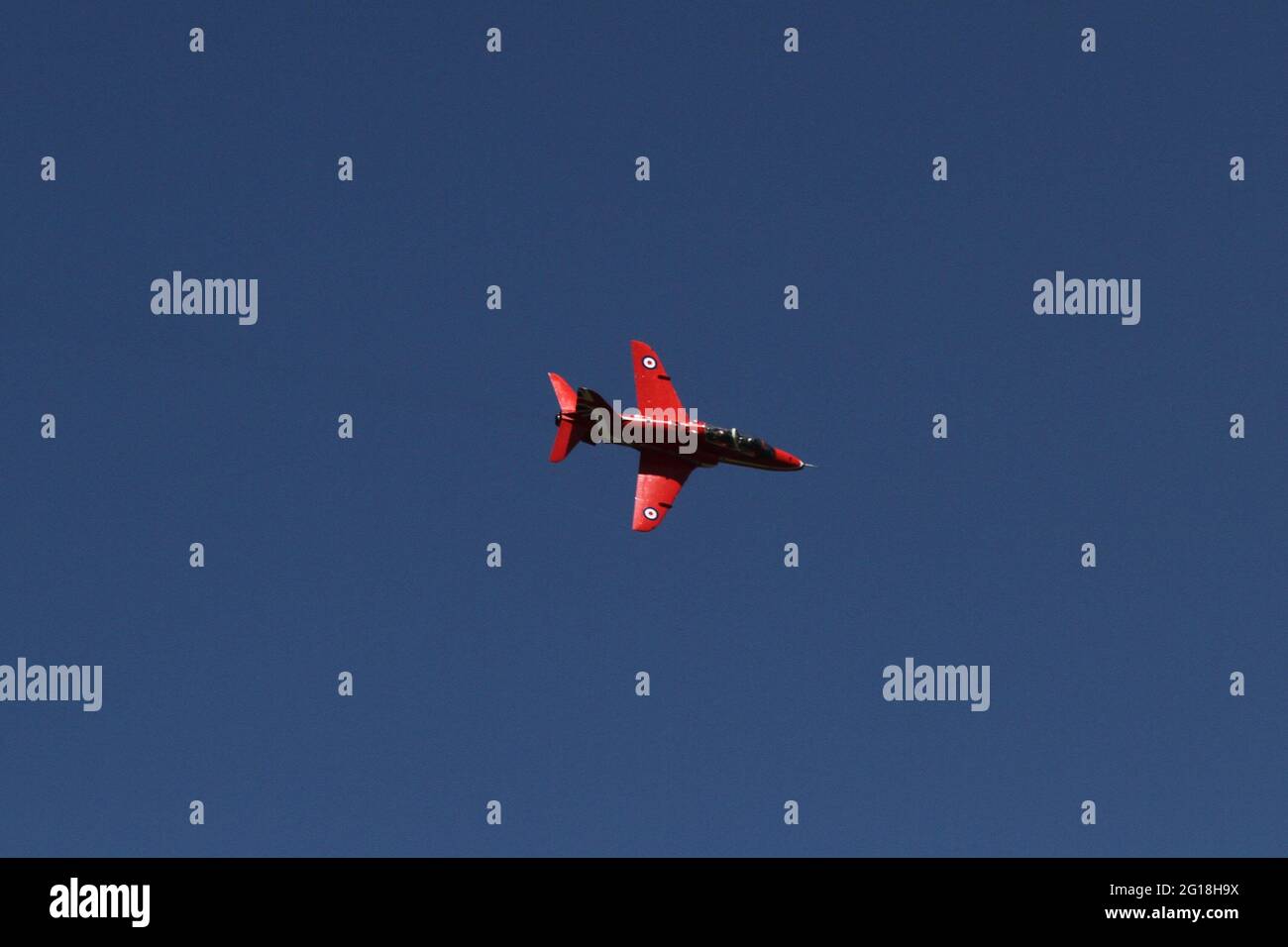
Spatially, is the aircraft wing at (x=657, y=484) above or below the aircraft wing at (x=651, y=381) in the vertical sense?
below

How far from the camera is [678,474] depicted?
111 m

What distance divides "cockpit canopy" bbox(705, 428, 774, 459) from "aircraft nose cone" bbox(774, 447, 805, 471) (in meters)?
0.33

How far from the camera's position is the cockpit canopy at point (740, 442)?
110 metres

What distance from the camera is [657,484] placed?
110250mm

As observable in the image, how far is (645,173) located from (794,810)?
92.1ft

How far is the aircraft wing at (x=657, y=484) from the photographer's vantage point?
110 metres

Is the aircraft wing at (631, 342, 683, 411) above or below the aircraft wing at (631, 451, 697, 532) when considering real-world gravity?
above

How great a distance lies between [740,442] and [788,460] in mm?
2692

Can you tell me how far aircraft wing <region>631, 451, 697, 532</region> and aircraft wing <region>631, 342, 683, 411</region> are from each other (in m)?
3.04

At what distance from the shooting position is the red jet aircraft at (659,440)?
107250 millimetres

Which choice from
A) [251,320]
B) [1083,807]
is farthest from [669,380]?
[1083,807]

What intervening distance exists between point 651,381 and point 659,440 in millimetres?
4067

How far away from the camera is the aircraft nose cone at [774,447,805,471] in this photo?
11212 cm

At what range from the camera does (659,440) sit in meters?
110
